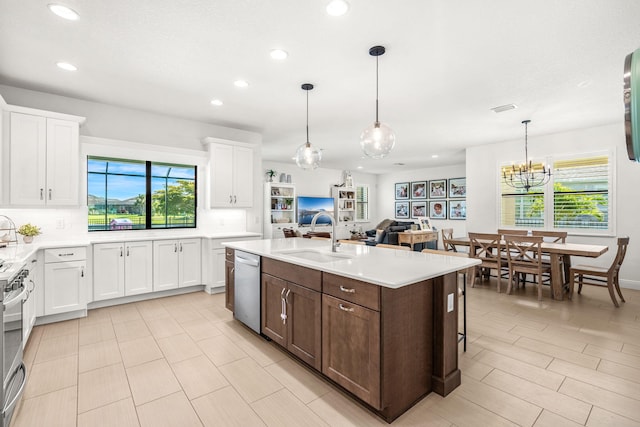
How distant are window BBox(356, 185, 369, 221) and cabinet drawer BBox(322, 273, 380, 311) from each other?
30.4 ft

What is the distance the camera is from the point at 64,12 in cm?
224

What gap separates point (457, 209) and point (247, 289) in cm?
828

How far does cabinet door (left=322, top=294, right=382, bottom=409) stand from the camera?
1.85m

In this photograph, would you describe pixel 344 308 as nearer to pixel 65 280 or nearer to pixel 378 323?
pixel 378 323

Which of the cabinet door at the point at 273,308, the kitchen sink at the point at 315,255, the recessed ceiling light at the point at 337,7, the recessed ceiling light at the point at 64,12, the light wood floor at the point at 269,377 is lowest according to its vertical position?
the light wood floor at the point at 269,377

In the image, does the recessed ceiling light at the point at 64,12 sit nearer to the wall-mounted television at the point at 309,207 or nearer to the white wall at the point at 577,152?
the white wall at the point at 577,152

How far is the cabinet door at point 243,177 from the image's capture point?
5.09m

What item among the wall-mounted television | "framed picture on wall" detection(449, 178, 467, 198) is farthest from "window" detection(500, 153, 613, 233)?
the wall-mounted television

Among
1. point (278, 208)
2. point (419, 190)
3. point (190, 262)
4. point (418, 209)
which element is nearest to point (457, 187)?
point (419, 190)

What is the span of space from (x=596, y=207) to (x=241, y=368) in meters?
6.18

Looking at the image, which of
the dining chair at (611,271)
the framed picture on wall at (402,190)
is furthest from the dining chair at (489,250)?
the framed picture on wall at (402,190)

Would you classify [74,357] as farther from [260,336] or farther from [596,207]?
[596,207]

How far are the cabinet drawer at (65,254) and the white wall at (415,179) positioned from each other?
918 centimetres

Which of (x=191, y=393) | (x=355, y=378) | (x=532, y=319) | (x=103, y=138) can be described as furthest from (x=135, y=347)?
(x=532, y=319)
